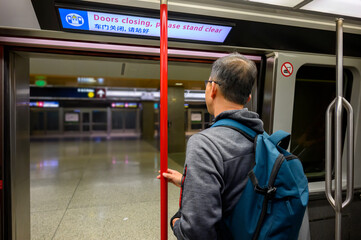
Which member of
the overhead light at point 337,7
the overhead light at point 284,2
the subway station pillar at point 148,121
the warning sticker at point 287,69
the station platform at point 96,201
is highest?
the overhead light at point 284,2

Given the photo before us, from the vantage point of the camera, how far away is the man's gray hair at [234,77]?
909 millimetres

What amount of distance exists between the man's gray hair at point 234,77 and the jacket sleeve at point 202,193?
0.24 metres

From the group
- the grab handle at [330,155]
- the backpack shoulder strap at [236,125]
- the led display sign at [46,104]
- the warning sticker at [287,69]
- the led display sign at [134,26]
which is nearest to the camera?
the backpack shoulder strap at [236,125]

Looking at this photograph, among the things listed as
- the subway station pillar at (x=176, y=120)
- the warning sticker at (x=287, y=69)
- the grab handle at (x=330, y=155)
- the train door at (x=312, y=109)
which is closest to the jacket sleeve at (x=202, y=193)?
the grab handle at (x=330, y=155)

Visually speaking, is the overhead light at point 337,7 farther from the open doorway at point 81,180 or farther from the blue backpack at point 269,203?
the blue backpack at point 269,203

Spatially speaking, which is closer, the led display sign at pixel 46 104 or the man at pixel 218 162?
the man at pixel 218 162

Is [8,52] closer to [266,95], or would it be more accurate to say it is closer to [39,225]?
[266,95]

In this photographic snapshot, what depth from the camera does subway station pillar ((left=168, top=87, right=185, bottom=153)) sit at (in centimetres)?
775

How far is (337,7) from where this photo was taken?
1762 millimetres

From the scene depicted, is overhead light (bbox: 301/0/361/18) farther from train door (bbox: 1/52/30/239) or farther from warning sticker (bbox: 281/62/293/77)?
train door (bbox: 1/52/30/239)

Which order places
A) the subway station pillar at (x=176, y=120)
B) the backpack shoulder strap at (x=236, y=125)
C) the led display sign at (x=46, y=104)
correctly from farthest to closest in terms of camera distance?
the led display sign at (x=46, y=104) → the subway station pillar at (x=176, y=120) → the backpack shoulder strap at (x=236, y=125)

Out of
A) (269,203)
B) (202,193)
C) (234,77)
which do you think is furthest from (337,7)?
(202,193)

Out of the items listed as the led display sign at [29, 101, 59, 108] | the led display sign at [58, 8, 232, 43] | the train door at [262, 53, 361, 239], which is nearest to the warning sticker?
the train door at [262, 53, 361, 239]

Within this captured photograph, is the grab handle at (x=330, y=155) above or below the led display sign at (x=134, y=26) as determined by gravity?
below
